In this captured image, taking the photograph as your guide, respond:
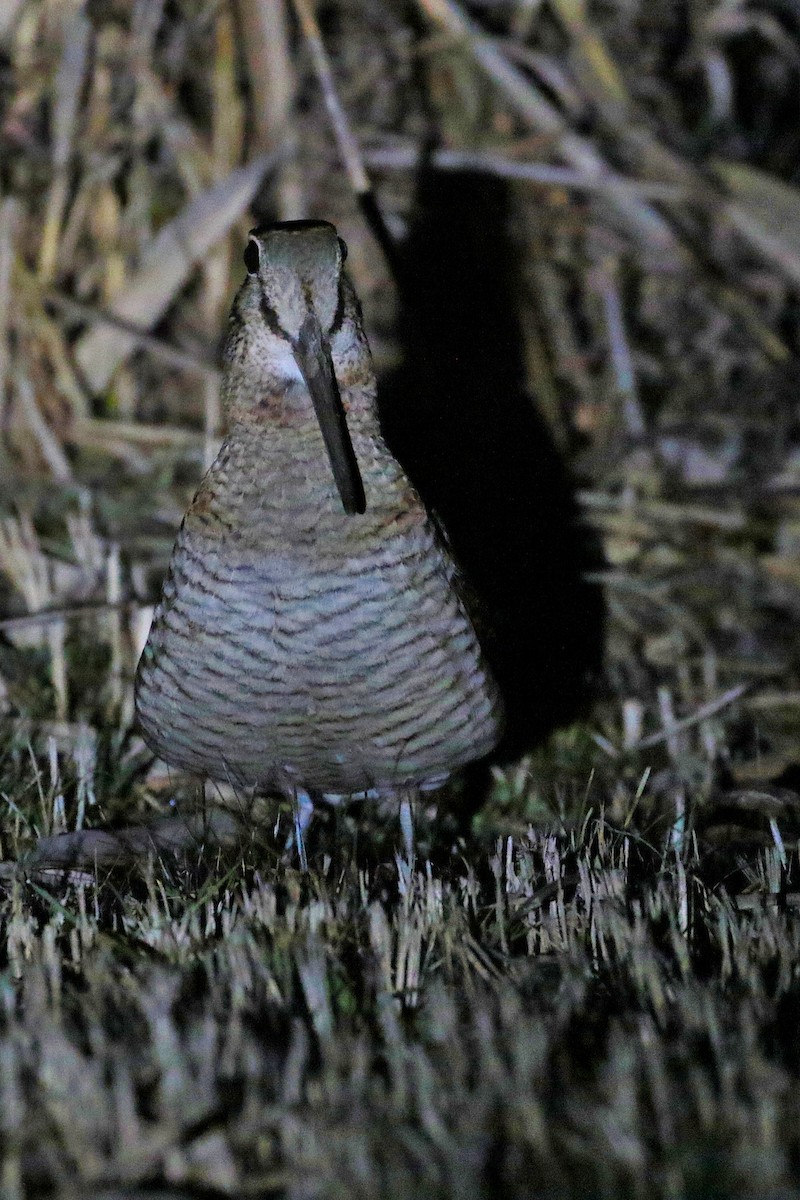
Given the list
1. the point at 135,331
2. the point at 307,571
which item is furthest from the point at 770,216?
the point at 307,571

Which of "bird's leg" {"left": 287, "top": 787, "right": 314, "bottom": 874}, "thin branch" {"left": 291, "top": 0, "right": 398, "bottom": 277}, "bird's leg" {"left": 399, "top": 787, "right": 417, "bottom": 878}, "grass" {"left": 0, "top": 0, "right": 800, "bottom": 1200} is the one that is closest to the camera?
"grass" {"left": 0, "top": 0, "right": 800, "bottom": 1200}

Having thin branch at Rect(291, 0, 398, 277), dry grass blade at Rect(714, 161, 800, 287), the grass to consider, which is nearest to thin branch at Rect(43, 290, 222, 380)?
the grass

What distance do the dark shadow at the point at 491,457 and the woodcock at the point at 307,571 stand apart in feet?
1.23

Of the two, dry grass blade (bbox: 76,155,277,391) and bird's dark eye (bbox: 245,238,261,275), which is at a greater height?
dry grass blade (bbox: 76,155,277,391)

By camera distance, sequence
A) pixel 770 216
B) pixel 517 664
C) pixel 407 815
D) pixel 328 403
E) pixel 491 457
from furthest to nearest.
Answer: pixel 770 216
pixel 491 457
pixel 517 664
pixel 407 815
pixel 328 403

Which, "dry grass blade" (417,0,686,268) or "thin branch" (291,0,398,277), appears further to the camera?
"dry grass blade" (417,0,686,268)

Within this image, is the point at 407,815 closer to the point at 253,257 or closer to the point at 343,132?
the point at 253,257

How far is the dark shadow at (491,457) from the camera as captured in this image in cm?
472

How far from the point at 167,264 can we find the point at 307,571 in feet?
10.4

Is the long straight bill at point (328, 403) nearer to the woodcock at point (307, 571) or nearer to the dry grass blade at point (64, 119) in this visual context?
the woodcock at point (307, 571)

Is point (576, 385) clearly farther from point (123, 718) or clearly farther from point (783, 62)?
point (123, 718)

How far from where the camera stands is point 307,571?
3.38m

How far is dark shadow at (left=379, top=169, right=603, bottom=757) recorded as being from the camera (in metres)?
4.72

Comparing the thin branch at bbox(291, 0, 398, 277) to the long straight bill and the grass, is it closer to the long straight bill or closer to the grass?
the grass
